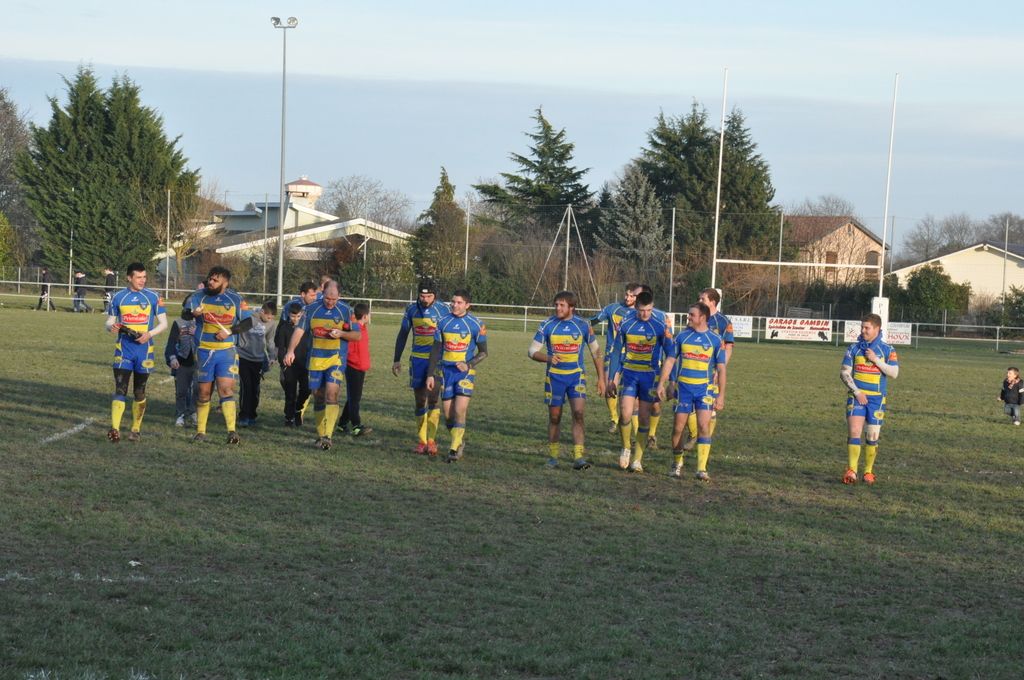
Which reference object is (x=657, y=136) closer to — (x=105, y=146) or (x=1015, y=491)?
(x=105, y=146)

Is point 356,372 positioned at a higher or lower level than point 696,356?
lower

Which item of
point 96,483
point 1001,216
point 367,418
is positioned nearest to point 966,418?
point 367,418

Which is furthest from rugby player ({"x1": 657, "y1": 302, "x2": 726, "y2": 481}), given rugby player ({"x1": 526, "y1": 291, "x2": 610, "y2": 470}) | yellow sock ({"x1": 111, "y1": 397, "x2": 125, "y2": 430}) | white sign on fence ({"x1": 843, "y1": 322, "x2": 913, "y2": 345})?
white sign on fence ({"x1": 843, "y1": 322, "x2": 913, "y2": 345})

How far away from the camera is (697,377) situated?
11391 millimetres

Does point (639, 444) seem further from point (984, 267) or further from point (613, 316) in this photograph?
point (984, 267)

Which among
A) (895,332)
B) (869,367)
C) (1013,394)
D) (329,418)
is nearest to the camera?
(869,367)

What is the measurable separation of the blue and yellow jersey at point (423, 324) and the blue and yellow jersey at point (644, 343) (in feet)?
6.60

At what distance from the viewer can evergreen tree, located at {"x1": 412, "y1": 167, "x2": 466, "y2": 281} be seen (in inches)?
2197

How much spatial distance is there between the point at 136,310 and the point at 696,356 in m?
5.94

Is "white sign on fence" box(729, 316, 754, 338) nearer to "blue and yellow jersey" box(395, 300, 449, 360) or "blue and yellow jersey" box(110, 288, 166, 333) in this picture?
"blue and yellow jersey" box(395, 300, 449, 360)

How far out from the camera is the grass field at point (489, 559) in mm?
5664

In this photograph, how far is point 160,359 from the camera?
74.2ft

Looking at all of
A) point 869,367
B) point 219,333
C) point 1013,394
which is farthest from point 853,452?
point 1013,394

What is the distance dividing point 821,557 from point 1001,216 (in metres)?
99.8
